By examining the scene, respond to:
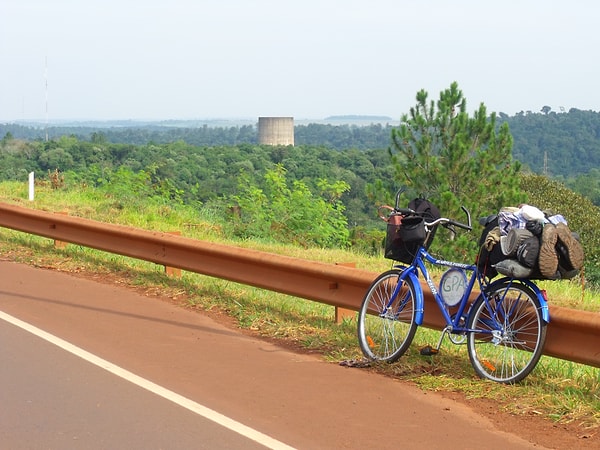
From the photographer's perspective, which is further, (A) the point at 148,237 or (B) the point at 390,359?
(A) the point at 148,237

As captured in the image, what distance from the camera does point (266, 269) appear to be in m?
9.01

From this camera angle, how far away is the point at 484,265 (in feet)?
22.3

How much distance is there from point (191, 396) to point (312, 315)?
9.38 ft

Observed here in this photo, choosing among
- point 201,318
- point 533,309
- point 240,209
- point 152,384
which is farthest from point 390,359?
point 240,209

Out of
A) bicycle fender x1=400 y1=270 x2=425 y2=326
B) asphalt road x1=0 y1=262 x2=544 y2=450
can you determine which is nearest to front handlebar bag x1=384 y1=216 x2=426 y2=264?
bicycle fender x1=400 y1=270 x2=425 y2=326

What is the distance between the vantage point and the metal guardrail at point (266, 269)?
20.5ft

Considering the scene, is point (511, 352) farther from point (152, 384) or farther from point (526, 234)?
point (152, 384)

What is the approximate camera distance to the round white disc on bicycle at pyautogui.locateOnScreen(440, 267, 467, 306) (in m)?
6.99

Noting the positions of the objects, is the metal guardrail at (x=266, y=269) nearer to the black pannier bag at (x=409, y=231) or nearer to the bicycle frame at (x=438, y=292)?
the bicycle frame at (x=438, y=292)

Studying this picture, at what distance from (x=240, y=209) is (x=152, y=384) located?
11939 millimetres

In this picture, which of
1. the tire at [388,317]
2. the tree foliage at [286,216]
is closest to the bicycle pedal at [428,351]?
the tire at [388,317]

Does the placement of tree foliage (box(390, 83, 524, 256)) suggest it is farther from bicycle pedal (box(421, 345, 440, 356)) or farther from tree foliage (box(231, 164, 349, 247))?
bicycle pedal (box(421, 345, 440, 356))

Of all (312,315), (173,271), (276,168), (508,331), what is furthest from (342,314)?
(276,168)

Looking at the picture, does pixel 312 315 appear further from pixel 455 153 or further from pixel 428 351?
pixel 455 153
